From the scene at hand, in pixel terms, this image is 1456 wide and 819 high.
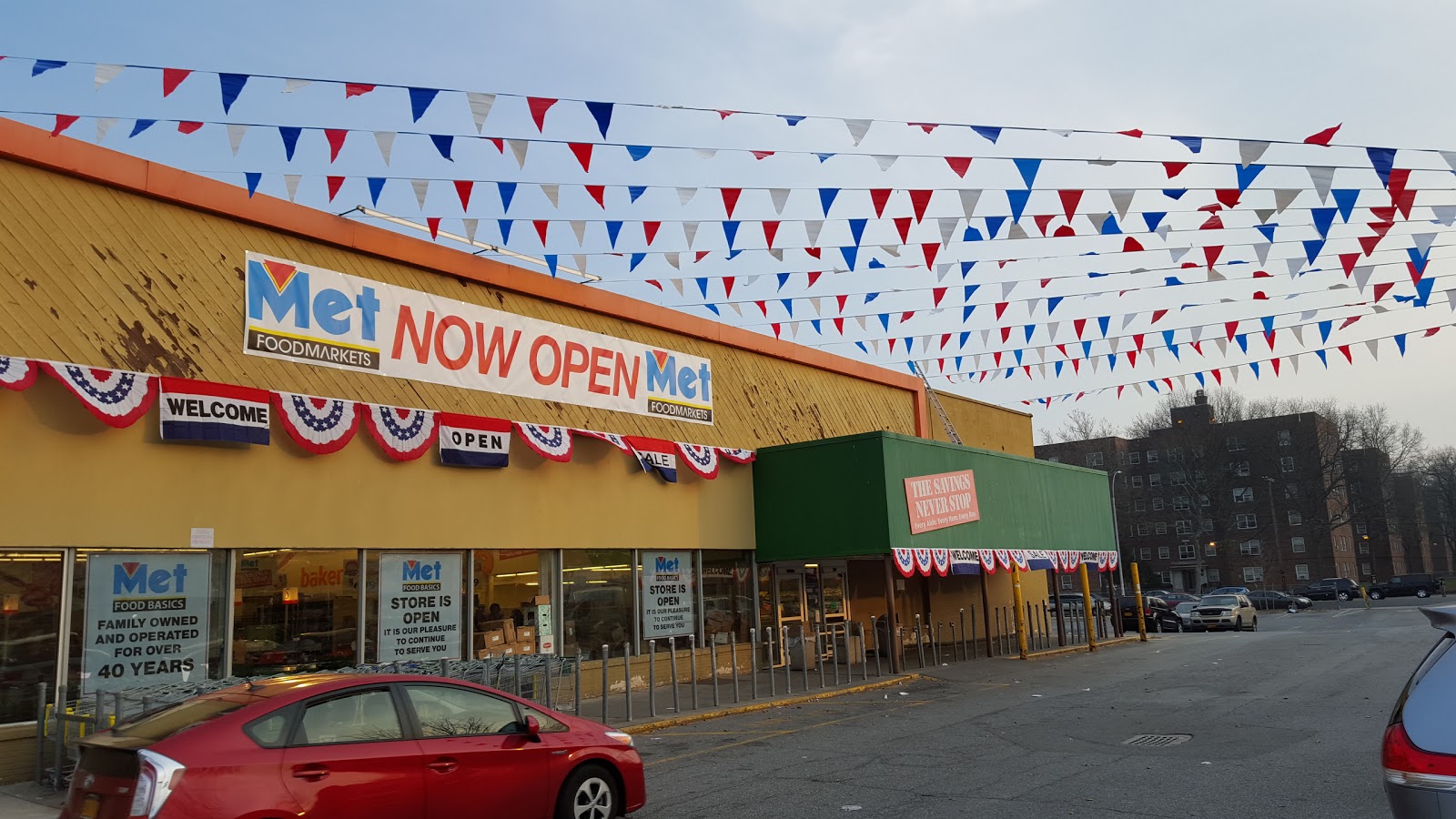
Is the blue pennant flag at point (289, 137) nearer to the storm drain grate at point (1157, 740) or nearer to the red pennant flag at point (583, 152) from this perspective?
the red pennant flag at point (583, 152)

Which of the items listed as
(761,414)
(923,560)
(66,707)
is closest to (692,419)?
(761,414)

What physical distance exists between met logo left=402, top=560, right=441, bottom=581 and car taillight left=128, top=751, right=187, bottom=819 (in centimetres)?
919

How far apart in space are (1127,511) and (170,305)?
275ft

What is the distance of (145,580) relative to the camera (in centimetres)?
1180

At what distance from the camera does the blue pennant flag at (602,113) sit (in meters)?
10.5

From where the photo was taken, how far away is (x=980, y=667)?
68.3 ft

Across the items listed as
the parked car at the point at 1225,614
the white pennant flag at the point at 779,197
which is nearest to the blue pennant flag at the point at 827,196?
the white pennant flag at the point at 779,197

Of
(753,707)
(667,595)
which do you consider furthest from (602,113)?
(667,595)

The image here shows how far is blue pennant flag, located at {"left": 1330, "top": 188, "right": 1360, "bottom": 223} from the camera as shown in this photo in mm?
12045

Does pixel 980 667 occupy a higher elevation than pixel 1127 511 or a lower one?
lower

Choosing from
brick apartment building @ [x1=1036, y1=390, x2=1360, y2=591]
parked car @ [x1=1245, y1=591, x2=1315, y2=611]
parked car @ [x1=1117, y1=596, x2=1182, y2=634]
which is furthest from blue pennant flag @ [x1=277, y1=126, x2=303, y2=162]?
brick apartment building @ [x1=1036, y1=390, x2=1360, y2=591]

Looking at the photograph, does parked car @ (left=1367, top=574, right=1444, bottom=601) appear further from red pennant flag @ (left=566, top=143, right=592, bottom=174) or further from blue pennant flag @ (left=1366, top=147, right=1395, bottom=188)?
red pennant flag @ (left=566, top=143, right=592, bottom=174)

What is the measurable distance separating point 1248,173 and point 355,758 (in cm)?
1079

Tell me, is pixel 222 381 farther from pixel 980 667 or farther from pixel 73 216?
pixel 980 667
